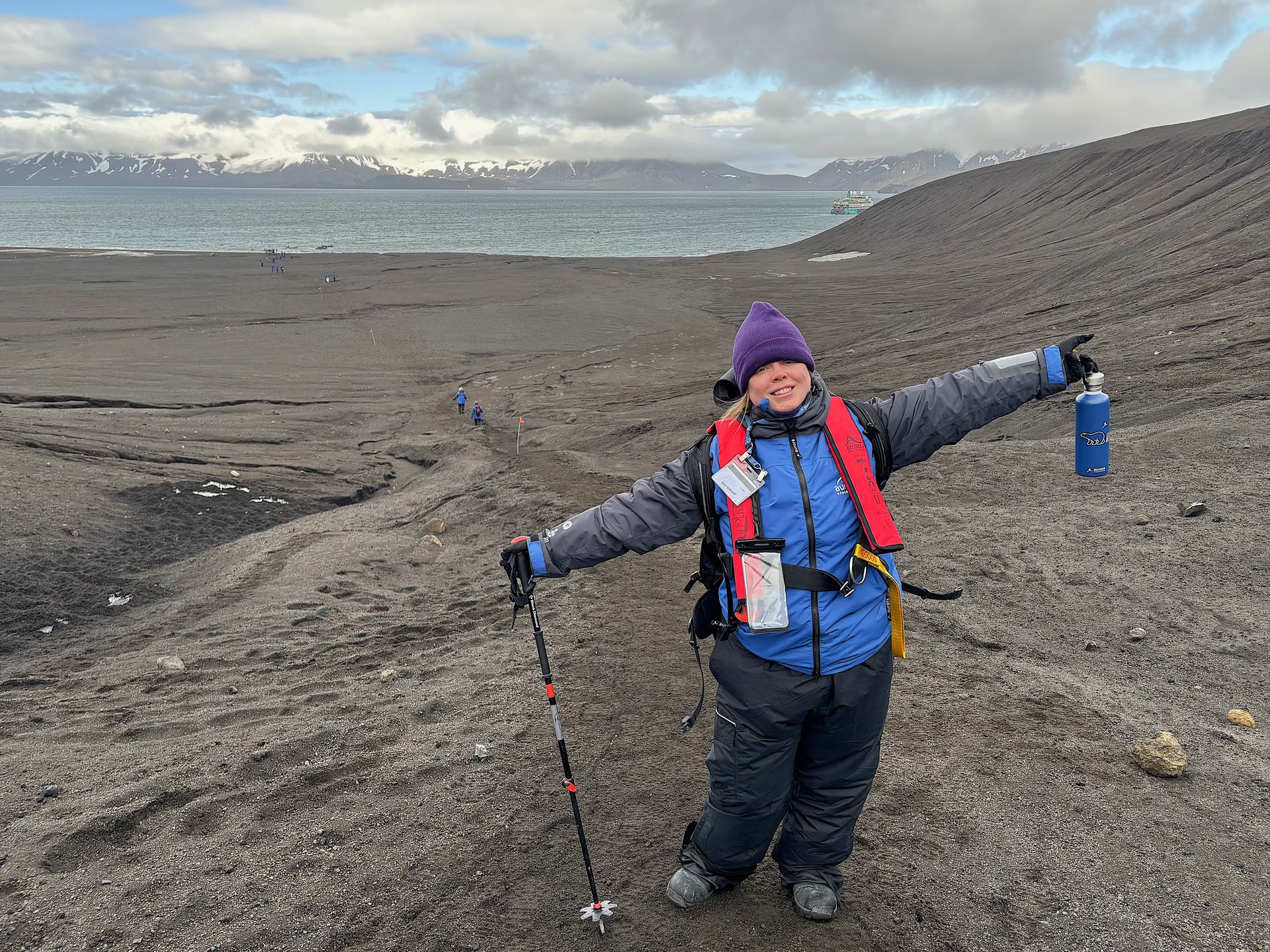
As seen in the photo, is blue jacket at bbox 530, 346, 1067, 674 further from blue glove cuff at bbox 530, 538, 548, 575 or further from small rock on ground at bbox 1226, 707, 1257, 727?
small rock on ground at bbox 1226, 707, 1257, 727

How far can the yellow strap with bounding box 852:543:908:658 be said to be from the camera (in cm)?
298

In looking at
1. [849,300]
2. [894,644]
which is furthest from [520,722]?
[849,300]

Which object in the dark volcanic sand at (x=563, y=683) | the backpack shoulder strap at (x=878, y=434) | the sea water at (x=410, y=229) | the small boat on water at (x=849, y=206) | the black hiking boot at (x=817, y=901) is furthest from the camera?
the small boat on water at (x=849, y=206)

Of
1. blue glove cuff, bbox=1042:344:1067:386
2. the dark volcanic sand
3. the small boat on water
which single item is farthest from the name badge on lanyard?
the small boat on water

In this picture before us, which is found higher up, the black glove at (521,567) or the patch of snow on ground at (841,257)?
the patch of snow on ground at (841,257)

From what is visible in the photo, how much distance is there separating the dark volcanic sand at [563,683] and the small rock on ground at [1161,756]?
0.08 metres

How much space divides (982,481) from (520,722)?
596cm

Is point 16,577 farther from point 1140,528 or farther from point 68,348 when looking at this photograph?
point 68,348

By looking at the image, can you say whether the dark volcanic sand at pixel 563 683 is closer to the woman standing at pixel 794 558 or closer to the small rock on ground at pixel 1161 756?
the small rock on ground at pixel 1161 756

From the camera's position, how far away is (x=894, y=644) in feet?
10.4

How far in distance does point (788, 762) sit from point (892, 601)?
2.24 ft

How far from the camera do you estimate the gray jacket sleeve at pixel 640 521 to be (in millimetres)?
3248

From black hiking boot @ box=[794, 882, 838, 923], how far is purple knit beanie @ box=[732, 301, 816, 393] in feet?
6.45

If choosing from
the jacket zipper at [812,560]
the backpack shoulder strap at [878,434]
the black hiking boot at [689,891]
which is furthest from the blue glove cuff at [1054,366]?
the black hiking boot at [689,891]
